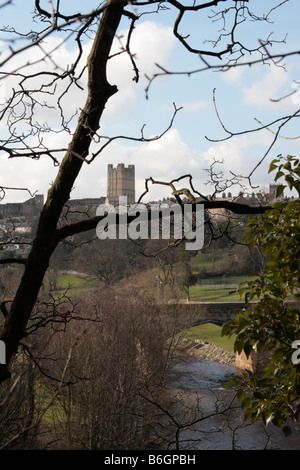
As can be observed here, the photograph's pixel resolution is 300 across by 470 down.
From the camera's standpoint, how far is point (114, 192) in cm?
7862

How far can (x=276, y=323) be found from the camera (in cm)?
291

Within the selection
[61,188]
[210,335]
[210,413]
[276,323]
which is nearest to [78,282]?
[210,335]

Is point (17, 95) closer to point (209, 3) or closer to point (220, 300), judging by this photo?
point (209, 3)

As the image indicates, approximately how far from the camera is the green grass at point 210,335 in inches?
1324

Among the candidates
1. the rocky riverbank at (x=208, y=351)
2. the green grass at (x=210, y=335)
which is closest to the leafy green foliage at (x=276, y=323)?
the rocky riverbank at (x=208, y=351)

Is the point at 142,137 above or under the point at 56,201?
above

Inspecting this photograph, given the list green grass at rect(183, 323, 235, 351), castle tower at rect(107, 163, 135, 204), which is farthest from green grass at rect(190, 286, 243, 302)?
castle tower at rect(107, 163, 135, 204)

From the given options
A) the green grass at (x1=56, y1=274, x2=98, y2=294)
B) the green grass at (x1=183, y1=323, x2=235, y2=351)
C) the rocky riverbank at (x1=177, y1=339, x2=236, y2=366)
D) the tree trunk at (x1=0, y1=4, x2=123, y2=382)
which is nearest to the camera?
the tree trunk at (x1=0, y1=4, x2=123, y2=382)

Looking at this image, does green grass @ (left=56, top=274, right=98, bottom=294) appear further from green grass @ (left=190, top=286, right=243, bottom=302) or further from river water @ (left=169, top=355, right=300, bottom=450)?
river water @ (left=169, top=355, right=300, bottom=450)

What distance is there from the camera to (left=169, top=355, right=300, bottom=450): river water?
53.7 feet

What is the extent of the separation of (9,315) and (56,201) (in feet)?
1.71

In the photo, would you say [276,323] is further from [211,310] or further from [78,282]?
[78,282]

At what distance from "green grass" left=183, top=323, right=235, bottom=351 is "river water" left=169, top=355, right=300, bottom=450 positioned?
3.31 metres

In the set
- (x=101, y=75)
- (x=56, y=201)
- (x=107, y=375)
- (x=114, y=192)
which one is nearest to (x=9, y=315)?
(x=56, y=201)
